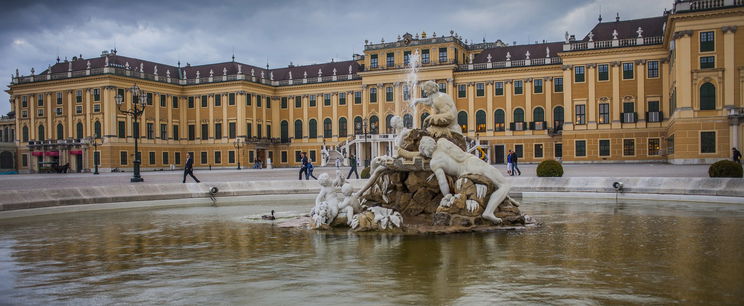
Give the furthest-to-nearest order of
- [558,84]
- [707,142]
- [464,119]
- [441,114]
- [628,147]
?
1. [464,119]
2. [558,84]
3. [628,147]
4. [707,142]
5. [441,114]

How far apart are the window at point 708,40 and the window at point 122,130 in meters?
56.7

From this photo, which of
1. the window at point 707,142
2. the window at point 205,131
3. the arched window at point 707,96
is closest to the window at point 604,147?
the arched window at point 707,96

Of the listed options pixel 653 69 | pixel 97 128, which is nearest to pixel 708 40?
pixel 653 69

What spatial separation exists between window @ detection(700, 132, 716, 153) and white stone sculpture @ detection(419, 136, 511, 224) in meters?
36.8

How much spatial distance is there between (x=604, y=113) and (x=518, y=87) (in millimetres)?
10563

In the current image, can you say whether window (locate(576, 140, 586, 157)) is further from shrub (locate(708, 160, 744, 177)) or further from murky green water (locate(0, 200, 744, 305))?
murky green water (locate(0, 200, 744, 305))

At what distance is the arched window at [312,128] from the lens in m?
73.6

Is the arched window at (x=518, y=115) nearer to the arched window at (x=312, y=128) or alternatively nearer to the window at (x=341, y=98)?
the window at (x=341, y=98)

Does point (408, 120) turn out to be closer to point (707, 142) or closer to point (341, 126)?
point (341, 126)

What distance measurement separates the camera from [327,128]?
7331 centimetres

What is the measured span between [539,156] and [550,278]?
56.2 meters

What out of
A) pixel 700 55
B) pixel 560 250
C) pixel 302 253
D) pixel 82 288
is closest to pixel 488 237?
pixel 560 250

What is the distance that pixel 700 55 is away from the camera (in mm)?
41625

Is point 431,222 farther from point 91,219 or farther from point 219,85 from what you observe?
point 219,85
